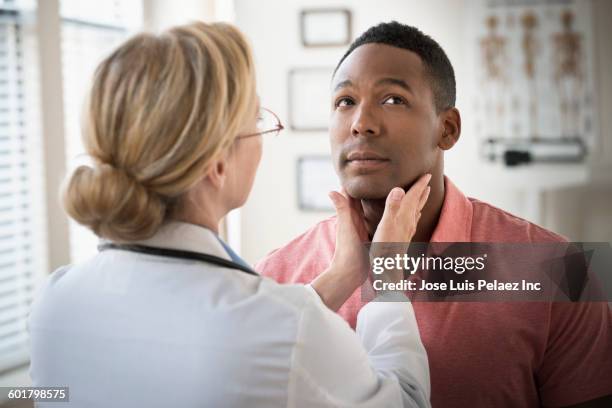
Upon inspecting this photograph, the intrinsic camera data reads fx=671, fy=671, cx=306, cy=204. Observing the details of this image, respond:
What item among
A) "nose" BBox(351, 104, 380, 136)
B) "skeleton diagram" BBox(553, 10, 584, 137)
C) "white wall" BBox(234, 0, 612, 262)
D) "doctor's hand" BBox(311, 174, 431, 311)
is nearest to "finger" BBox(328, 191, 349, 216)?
"doctor's hand" BBox(311, 174, 431, 311)

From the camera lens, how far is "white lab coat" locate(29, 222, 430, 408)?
728mm

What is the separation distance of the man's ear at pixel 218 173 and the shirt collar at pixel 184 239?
0.19ft

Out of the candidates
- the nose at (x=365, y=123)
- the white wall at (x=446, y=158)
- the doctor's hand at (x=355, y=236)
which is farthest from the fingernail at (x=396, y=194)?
the white wall at (x=446, y=158)

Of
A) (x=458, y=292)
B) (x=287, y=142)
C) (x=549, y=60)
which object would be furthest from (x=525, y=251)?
(x=287, y=142)

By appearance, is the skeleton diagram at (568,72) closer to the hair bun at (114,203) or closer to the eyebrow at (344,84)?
the eyebrow at (344,84)

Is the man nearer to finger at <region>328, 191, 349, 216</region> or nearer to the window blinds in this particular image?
finger at <region>328, 191, 349, 216</region>

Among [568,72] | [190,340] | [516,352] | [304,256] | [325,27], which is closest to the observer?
[190,340]

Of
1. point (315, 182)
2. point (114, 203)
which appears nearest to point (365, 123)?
point (114, 203)

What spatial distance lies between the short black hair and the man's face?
0.05 ft

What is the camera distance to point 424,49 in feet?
3.80

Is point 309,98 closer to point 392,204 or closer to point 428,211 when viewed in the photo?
point 428,211

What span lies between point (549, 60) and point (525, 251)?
2036mm

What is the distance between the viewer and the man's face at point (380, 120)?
112 centimetres

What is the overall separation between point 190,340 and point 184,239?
130mm
